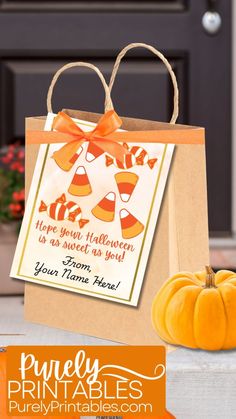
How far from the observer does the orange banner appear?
Result: 825 mm

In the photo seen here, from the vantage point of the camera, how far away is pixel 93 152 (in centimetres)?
99

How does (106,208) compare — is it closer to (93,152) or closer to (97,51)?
(93,152)

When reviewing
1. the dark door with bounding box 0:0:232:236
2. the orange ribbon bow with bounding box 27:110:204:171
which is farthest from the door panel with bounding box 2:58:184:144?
the orange ribbon bow with bounding box 27:110:204:171

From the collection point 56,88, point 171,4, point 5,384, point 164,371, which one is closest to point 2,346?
point 5,384

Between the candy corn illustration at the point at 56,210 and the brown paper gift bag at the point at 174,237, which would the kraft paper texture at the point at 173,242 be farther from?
the candy corn illustration at the point at 56,210

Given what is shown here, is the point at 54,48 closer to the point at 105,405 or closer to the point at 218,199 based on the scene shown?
the point at 218,199

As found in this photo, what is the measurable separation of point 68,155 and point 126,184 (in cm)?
9

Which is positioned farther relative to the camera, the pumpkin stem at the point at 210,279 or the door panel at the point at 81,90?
the door panel at the point at 81,90

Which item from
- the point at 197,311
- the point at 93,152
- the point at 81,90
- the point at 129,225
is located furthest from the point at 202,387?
the point at 81,90

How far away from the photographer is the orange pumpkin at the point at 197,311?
0.88m

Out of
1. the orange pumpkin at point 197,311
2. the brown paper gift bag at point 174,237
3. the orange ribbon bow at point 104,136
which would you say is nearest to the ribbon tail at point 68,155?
the orange ribbon bow at point 104,136

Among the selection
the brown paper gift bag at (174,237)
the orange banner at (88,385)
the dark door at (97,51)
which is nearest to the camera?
the orange banner at (88,385)

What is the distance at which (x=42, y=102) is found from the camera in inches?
95.9

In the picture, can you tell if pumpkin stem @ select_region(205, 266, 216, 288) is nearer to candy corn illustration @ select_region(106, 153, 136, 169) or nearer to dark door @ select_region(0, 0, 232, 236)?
candy corn illustration @ select_region(106, 153, 136, 169)
